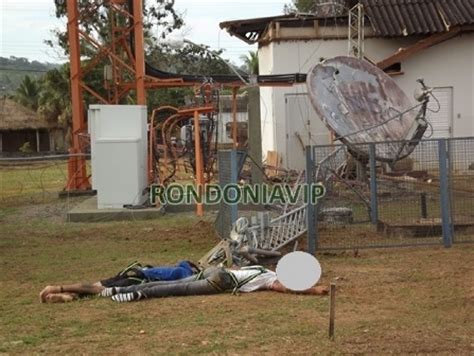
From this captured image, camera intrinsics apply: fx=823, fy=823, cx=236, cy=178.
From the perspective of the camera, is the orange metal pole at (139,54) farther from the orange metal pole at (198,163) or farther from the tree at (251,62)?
the tree at (251,62)

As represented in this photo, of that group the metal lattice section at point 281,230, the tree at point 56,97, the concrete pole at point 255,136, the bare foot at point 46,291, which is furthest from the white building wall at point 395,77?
the tree at point 56,97

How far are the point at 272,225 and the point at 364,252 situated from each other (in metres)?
1.48

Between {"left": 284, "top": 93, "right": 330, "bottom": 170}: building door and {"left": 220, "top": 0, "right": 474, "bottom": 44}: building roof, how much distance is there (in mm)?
2726

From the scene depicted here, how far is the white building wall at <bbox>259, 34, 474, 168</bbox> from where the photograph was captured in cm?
2803

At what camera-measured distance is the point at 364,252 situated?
12297 millimetres

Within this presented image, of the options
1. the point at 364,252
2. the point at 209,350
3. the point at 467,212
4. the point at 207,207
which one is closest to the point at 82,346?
the point at 209,350

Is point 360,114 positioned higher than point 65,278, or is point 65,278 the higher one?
point 360,114

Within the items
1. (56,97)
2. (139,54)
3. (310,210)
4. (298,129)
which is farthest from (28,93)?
(310,210)

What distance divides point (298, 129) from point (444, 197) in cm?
1693

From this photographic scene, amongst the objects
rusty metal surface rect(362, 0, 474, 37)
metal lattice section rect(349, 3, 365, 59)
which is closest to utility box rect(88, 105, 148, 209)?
metal lattice section rect(349, 3, 365, 59)

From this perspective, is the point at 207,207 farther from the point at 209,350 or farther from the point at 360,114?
the point at 209,350

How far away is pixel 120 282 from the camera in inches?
380

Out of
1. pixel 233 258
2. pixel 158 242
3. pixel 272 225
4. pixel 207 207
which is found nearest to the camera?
pixel 233 258

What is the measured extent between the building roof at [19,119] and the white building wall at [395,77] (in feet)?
108
